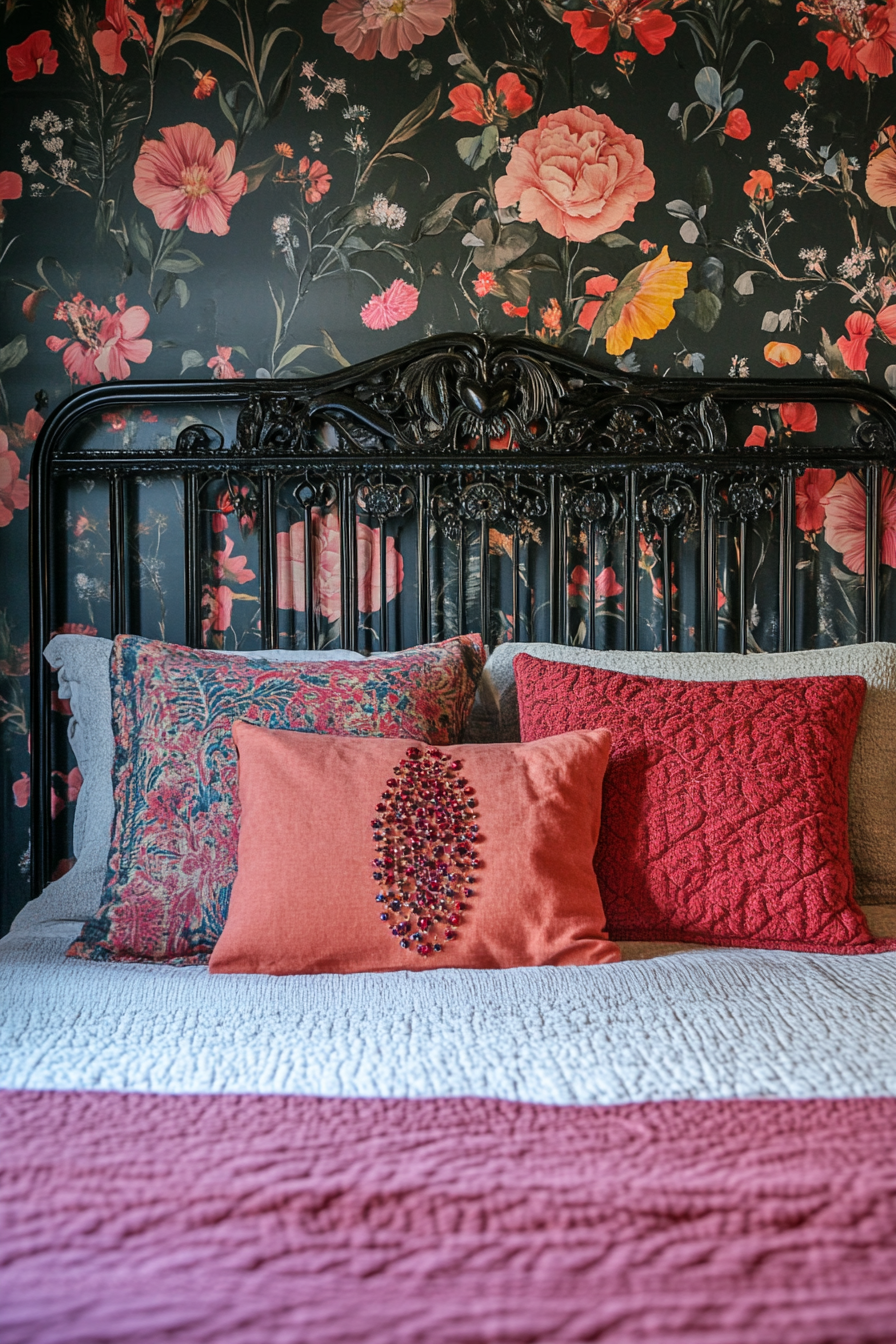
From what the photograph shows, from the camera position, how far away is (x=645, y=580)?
1865 millimetres

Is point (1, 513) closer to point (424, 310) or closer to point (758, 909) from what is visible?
point (424, 310)

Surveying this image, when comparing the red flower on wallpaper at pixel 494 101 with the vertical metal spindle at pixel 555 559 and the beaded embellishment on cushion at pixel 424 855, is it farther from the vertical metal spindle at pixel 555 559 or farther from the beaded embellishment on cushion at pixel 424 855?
the beaded embellishment on cushion at pixel 424 855

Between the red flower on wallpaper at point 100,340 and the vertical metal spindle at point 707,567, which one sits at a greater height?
the red flower on wallpaper at point 100,340

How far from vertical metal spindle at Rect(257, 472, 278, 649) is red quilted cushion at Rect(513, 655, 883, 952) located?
27.8 inches

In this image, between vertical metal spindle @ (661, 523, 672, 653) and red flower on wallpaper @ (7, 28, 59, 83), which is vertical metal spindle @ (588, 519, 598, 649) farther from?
red flower on wallpaper @ (7, 28, 59, 83)

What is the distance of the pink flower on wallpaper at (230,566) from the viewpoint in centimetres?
187

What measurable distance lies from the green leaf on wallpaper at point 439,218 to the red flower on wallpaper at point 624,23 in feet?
1.36

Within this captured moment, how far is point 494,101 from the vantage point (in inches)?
72.4

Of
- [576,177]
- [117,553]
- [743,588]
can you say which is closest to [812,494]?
[743,588]

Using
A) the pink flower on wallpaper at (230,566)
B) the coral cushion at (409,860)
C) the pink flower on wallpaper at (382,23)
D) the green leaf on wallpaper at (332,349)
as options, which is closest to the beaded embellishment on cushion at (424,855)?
the coral cushion at (409,860)

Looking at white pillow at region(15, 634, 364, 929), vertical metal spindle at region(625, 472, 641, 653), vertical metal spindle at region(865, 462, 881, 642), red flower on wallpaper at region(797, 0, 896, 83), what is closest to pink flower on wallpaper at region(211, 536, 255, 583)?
white pillow at region(15, 634, 364, 929)

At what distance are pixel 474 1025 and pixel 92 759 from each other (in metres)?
0.93

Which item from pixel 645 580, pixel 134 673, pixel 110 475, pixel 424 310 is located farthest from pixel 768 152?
pixel 134 673

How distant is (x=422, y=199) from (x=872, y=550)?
1.20m
